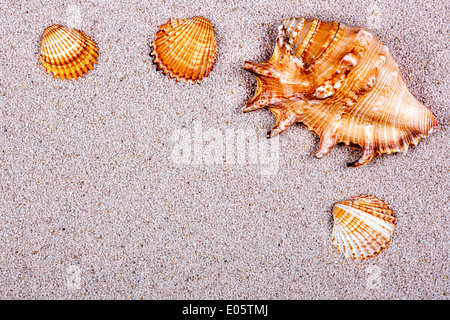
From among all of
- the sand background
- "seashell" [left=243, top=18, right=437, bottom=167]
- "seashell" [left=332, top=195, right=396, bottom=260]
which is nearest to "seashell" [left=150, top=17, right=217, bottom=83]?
the sand background

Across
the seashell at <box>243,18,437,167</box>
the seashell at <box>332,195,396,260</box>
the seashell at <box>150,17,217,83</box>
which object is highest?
the seashell at <box>150,17,217,83</box>

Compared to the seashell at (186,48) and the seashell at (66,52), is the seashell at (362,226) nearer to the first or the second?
the seashell at (186,48)

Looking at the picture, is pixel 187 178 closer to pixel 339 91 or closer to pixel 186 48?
pixel 186 48

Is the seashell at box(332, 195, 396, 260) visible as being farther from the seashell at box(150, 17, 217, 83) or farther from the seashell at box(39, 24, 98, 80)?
the seashell at box(39, 24, 98, 80)

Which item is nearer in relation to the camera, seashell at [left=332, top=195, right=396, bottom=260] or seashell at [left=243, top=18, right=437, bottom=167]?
seashell at [left=243, top=18, right=437, bottom=167]

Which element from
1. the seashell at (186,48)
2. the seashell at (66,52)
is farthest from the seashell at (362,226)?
the seashell at (66,52)

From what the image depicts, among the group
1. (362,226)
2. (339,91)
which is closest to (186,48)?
(339,91)
